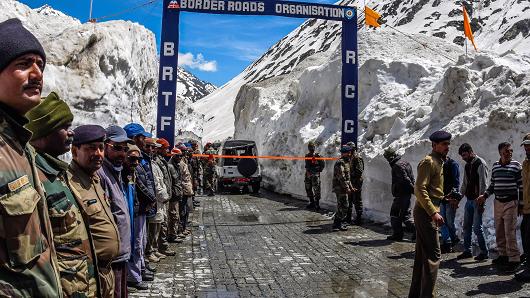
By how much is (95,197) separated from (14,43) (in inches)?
65.8

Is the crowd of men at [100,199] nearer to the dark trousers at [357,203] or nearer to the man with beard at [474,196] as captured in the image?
the man with beard at [474,196]

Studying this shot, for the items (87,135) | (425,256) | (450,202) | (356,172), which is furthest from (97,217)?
(356,172)

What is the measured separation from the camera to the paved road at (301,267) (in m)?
5.79

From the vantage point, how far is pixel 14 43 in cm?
173

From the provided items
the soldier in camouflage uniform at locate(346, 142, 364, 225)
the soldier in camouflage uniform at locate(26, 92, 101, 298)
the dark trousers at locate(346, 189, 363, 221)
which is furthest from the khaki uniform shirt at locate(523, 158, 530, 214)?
the soldier in camouflage uniform at locate(26, 92, 101, 298)

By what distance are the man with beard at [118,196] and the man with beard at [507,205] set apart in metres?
5.56

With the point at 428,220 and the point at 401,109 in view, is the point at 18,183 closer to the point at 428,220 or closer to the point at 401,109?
the point at 428,220

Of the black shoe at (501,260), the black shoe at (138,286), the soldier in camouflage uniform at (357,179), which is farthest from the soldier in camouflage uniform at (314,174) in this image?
the black shoe at (138,286)

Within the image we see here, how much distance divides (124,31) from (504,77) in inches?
381

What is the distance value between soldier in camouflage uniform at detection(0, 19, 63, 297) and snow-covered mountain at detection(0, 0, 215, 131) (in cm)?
890

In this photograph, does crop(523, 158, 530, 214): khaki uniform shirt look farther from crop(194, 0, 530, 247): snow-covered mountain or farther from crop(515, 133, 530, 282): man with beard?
crop(194, 0, 530, 247): snow-covered mountain

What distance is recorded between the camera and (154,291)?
5.70m

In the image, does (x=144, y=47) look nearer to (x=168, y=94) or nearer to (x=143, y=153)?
(x=168, y=94)

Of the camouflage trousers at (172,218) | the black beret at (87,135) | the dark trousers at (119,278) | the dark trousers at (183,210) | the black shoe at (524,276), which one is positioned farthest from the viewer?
the dark trousers at (183,210)
